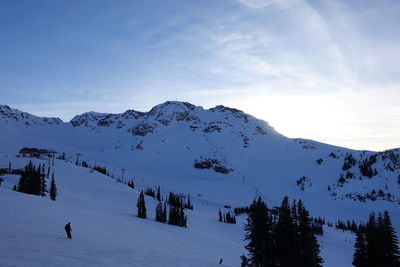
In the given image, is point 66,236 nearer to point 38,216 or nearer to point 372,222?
point 38,216

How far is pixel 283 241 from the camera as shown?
136 feet

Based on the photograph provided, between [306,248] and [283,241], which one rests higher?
[283,241]

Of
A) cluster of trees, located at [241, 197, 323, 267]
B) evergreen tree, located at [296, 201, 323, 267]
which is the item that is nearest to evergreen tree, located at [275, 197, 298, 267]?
cluster of trees, located at [241, 197, 323, 267]

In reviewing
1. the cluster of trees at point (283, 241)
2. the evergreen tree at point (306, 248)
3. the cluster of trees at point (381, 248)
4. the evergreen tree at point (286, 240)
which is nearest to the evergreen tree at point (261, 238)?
the cluster of trees at point (283, 241)

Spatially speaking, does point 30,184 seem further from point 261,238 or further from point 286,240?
point 286,240

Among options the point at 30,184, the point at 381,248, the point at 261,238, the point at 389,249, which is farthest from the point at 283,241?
the point at 30,184

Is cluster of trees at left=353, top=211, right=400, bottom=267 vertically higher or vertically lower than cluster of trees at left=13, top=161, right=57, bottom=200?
higher

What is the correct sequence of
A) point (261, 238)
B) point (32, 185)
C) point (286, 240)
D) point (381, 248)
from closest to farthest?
point (381, 248) → point (286, 240) → point (261, 238) → point (32, 185)

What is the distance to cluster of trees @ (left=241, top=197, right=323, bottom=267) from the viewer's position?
41.1 metres

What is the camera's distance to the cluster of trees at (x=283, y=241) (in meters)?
41.1

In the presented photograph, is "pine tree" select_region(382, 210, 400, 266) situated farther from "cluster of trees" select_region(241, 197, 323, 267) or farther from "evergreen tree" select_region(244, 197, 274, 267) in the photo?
"evergreen tree" select_region(244, 197, 274, 267)

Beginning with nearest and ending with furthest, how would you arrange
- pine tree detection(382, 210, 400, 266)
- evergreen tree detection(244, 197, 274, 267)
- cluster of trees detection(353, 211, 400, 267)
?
1. pine tree detection(382, 210, 400, 266)
2. cluster of trees detection(353, 211, 400, 267)
3. evergreen tree detection(244, 197, 274, 267)

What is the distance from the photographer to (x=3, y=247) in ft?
81.9

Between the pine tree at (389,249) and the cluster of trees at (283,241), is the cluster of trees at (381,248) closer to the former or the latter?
the pine tree at (389,249)
